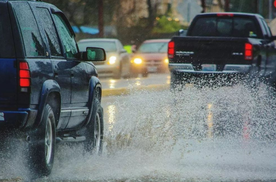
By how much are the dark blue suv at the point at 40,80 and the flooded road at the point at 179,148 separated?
32 cm

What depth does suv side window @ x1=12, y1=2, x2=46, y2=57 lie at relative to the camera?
6.72 metres

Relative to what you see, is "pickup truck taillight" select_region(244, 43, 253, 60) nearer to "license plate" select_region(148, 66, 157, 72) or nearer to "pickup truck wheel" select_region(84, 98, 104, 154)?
"pickup truck wheel" select_region(84, 98, 104, 154)

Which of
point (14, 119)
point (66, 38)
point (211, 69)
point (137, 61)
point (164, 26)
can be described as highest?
point (66, 38)

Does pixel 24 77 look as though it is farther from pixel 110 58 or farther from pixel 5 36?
pixel 110 58

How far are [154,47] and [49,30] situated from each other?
2464 cm


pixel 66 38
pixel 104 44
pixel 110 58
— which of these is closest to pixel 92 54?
pixel 66 38

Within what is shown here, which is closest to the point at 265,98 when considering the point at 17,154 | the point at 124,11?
the point at 17,154

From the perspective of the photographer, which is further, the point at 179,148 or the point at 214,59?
the point at 214,59

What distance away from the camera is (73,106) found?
7.88 meters

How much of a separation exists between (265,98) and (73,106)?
828 centimetres

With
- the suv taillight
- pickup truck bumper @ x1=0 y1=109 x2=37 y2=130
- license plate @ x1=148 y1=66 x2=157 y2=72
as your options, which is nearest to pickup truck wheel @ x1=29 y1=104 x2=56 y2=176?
pickup truck bumper @ x1=0 y1=109 x2=37 y2=130

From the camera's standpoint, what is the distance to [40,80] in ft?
22.1

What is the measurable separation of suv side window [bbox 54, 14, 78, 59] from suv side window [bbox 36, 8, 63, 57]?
0.69 feet

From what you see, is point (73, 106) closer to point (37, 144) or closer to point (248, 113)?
point (37, 144)
